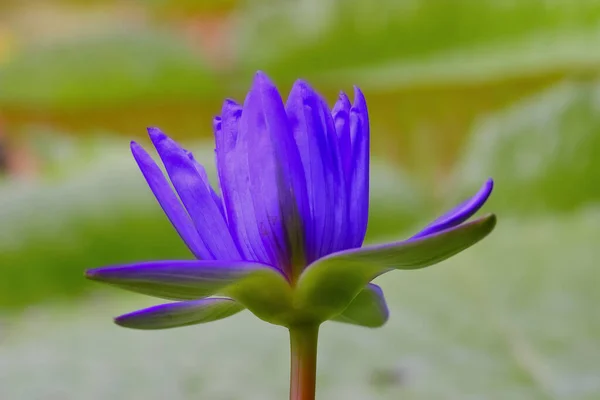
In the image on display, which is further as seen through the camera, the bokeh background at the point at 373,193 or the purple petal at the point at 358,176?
the bokeh background at the point at 373,193

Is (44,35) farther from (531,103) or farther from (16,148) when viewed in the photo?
(531,103)

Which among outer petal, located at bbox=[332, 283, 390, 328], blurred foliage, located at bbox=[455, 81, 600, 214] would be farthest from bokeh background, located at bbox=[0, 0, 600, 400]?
outer petal, located at bbox=[332, 283, 390, 328]

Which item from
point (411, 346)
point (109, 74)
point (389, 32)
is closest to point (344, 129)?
point (411, 346)

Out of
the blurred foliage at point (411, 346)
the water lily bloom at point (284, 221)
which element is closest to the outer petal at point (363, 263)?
the water lily bloom at point (284, 221)

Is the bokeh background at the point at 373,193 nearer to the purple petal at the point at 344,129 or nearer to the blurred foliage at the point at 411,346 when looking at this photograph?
the blurred foliage at the point at 411,346

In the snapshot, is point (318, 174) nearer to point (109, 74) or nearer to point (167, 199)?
point (167, 199)
